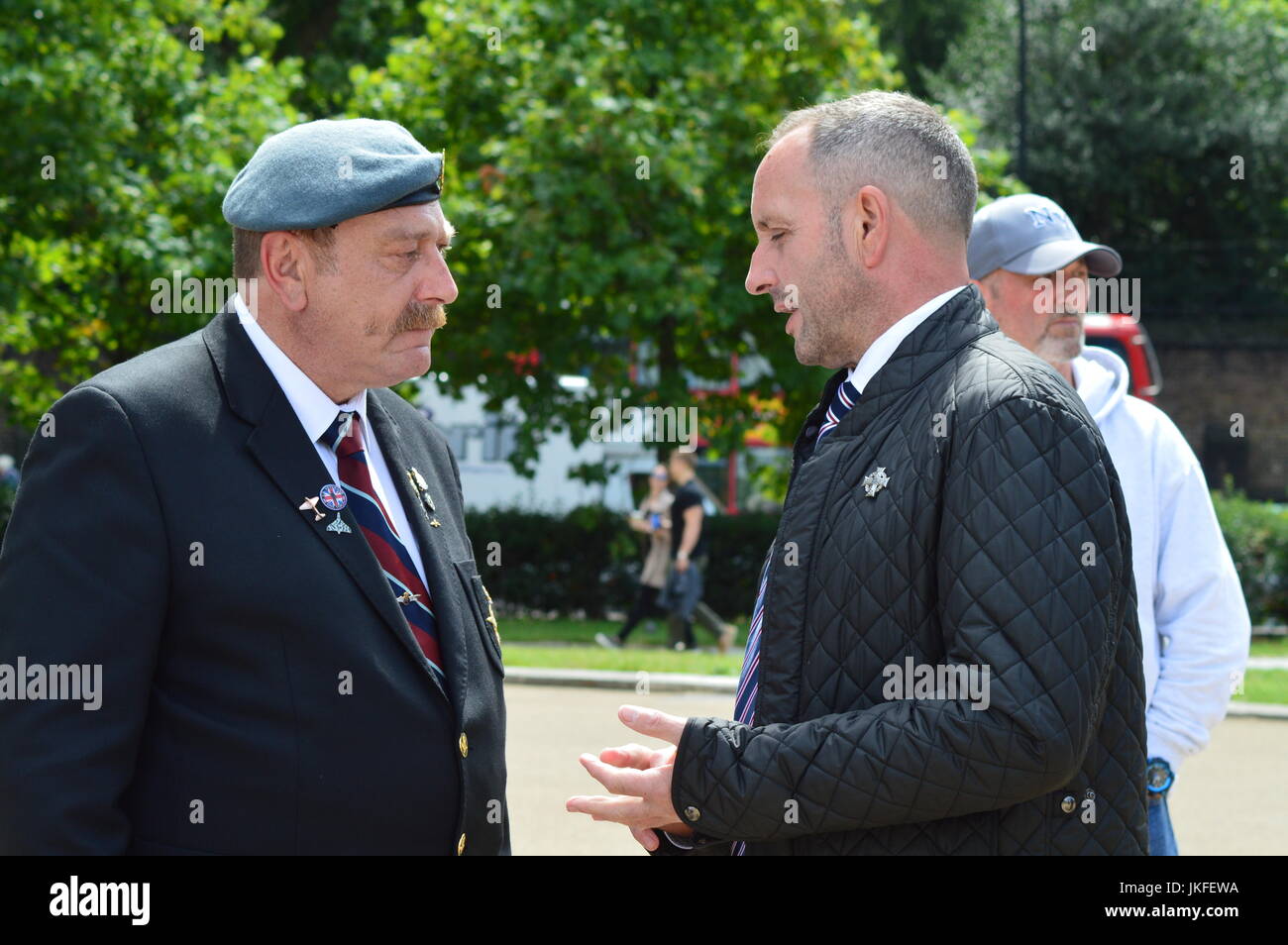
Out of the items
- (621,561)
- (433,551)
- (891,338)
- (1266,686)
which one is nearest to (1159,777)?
(891,338)

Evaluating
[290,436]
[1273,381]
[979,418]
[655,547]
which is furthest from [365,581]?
[1273,381]

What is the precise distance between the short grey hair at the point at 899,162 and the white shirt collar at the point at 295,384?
3.14 feet

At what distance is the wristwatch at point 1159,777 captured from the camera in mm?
3281

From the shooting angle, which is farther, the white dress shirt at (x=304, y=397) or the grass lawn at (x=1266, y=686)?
the grass lawn at (x=1266, y=686)

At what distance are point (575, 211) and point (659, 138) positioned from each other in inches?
51.8

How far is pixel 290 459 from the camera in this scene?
241cm

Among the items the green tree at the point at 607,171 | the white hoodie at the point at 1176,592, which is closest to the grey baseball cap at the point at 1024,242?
the white hoodie at the point at 1176,592

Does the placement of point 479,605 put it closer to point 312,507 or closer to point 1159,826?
point 312,507

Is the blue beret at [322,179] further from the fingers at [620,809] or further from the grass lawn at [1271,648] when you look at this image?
the grass lawn at [1271,648]

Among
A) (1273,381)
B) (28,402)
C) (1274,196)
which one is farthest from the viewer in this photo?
(1273,381)

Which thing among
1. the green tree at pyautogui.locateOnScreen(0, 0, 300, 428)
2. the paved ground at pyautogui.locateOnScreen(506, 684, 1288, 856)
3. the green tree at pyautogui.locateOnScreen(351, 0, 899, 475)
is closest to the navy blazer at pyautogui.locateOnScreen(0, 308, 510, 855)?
the paved ground at pyautogui.locateOnScreen(506, 684, 1288, 856)

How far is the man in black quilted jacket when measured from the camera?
6.63 ft

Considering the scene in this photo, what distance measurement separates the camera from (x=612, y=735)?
1026cm
